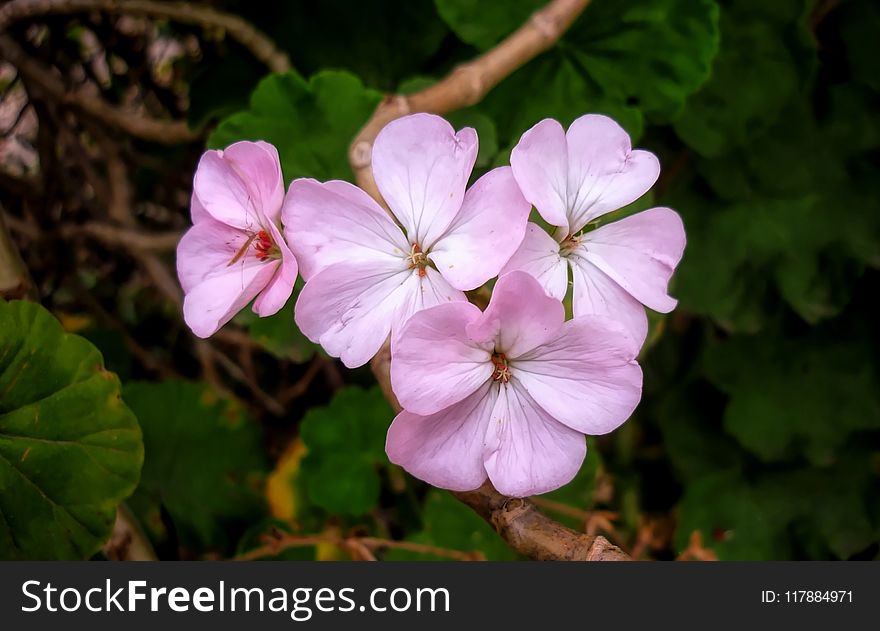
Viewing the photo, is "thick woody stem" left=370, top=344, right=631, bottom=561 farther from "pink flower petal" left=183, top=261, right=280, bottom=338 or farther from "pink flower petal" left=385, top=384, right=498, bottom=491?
"pink flower petal" left=183, top=261, right=280, bottom=338

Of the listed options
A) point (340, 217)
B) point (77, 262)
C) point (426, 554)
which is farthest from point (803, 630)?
point (77, 262)

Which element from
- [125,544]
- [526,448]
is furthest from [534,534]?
[125,544]

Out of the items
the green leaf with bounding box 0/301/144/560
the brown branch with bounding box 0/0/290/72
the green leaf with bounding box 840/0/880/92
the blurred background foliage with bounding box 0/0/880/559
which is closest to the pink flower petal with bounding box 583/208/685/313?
the blurred background foliage with bounding box 0/0/880/559

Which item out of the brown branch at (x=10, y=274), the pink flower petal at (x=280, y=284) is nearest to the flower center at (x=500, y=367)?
the pink flower petal at (x=280, y=284)

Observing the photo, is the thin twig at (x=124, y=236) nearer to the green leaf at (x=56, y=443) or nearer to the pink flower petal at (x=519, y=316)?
the green leaf at (x=56, y=443)

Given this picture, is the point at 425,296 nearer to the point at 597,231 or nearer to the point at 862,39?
the point at 597,231

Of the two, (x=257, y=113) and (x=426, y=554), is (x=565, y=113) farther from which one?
(x=426, y=554)

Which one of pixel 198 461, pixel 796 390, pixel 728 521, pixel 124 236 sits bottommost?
pixel 728 521
